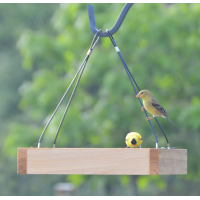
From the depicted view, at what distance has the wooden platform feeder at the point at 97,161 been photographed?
2406 mm

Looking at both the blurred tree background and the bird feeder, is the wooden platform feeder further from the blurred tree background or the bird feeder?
the blurred tree background

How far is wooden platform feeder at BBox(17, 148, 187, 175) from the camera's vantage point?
2406 millimetres

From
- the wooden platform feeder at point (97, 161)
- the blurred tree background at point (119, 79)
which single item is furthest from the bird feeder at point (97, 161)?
the blurred tree background at point (119, 79)

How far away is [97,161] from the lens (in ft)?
7.98

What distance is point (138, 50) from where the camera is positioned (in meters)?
6.66

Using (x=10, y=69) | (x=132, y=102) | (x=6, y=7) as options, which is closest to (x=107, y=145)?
(x=132, y=102)

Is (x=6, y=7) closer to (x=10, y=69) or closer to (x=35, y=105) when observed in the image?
(x=10, y=69)

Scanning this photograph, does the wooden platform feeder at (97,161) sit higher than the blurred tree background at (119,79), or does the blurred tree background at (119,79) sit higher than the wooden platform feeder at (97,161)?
the blurred tree background at (119,79)

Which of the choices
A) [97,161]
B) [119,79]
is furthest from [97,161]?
[119,79]

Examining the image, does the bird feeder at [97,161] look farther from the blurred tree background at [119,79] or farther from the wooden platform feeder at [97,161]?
the blurred tree background at [119,79]

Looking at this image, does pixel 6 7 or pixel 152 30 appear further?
pixel 6 7

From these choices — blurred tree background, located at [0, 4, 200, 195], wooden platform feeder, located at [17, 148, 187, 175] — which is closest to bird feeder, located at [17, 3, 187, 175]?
wooden platform feeder, located at [17, 148, 187, 175]

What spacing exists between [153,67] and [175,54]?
0.65 m

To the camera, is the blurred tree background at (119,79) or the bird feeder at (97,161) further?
the blurred tree background at (119,79)
